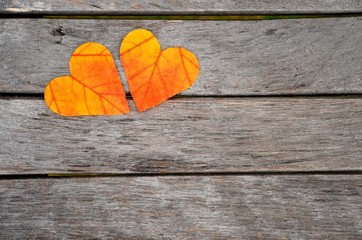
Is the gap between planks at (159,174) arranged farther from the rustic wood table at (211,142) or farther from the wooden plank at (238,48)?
the wooden plank at (238,48)

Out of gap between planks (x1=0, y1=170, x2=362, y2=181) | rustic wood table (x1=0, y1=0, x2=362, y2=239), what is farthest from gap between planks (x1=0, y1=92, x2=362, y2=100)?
gap between planks (x1=0, y1=170, x2=362, y2=181)

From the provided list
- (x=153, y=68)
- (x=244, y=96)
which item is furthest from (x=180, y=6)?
(x=244, y=96)

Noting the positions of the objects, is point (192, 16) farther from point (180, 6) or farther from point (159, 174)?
point (159, 174)

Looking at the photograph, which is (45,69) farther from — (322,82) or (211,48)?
(322,82)

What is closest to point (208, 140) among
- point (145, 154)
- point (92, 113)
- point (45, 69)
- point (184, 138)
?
point (184, 138)

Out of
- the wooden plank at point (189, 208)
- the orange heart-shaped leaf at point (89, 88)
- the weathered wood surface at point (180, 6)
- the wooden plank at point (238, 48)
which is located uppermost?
the weathered wood surface at point (180, 6)

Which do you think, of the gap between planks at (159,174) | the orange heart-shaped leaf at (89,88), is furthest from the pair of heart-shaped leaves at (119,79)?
the gap between planks at (159,174)
